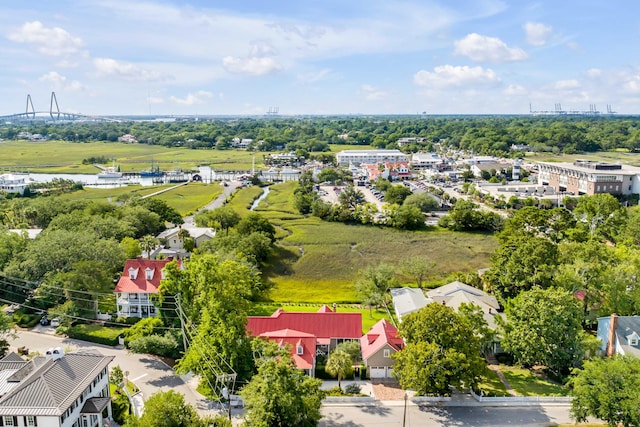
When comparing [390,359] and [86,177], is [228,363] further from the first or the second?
[86,177]

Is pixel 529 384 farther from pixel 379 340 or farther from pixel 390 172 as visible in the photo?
pixel 390 172

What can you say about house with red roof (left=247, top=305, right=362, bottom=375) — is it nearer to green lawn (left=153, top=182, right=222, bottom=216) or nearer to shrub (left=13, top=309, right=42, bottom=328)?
shrub (left=13, top=309, right=42, bottom=328)

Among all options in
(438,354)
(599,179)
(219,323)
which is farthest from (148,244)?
(599,179)

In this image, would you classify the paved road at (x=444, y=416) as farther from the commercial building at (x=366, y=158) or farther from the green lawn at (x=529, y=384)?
the commercial building at (x=366, y=158)

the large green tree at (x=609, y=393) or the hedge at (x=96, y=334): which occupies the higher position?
the large green tree at (x=609, y=393)

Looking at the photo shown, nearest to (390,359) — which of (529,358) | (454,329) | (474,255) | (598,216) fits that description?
(454,329)

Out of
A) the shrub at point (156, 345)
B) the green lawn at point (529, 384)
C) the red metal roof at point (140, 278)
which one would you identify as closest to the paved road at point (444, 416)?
the green lawn at point (529, 384)

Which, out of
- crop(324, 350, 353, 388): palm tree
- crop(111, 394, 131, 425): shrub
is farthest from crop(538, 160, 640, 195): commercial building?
crop(111, 394, 131, 425): shrub

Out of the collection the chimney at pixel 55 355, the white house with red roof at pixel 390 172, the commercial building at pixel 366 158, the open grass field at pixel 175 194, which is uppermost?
the commercial building at pixel 366 158
